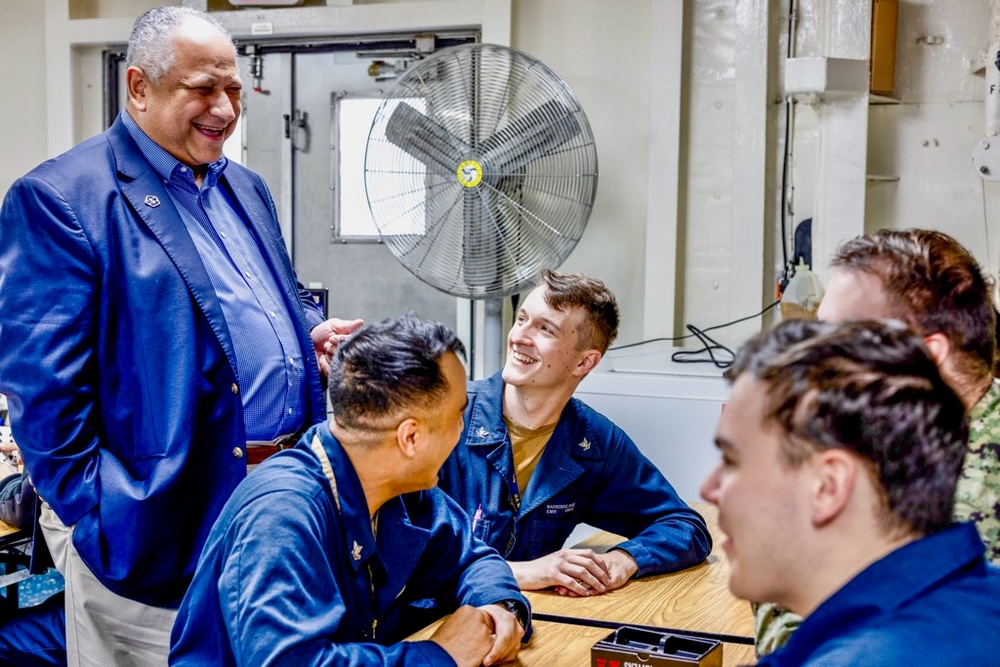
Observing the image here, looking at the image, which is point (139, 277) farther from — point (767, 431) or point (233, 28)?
point (233, 28)

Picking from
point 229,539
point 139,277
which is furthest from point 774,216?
point 229,539

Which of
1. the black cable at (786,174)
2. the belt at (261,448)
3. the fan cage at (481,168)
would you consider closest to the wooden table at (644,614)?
the belt at (261,448)

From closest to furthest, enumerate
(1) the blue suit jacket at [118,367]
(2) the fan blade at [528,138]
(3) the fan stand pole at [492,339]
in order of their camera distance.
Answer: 1. (1) the blue suit jacket at [118,367]
2. (2) the fan blade at [528,138]
3. (3) the fan stand pole at [492,339]

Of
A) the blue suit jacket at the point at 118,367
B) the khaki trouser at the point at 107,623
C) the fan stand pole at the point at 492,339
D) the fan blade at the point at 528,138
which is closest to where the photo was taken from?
the blue suit jacket at the point at 118,367

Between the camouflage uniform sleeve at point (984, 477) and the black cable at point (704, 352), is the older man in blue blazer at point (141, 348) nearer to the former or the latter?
the camouflage uniform sleeve at point (984, 477)

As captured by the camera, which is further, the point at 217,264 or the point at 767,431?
the point at 217,264

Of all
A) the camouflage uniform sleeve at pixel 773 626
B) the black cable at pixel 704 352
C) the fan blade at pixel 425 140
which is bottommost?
the camouflage uniform sleeve at pixel 773 626

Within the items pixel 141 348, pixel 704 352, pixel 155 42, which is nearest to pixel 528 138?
pixel 704 352

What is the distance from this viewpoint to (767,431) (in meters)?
0.91

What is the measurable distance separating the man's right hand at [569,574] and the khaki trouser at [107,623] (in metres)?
0.65

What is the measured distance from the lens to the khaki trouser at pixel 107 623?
204 cm

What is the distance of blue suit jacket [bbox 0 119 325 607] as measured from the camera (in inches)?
75.4

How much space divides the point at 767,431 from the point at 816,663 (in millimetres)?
181

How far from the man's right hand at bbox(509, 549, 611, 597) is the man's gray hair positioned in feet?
3.81
